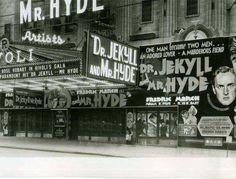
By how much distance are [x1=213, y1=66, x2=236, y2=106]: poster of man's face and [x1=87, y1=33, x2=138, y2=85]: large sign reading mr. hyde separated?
3.49 meters

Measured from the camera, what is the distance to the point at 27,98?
22.4 metres

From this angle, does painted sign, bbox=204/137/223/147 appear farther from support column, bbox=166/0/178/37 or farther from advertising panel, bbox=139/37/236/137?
support column, bbox=166/0/178/37

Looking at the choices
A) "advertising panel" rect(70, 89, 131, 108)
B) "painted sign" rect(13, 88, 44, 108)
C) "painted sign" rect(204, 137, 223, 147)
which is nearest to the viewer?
"painted sign" rect(204, 137, 223, 147)

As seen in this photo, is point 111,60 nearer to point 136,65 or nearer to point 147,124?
point 136,65

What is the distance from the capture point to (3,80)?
70.3ft

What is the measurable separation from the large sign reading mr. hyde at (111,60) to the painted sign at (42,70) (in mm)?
760

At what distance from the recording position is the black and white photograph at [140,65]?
17.4 m

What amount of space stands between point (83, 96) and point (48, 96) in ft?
6.80

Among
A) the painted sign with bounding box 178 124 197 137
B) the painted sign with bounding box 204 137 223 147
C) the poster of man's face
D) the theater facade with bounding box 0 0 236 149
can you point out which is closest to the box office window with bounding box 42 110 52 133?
the theater facade with bounding box 0 0 236 149

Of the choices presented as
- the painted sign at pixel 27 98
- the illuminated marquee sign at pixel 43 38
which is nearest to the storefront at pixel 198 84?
the illuminated marquee sign at pixel 43 38

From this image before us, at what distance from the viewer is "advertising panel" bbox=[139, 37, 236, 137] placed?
18047 millimetres
